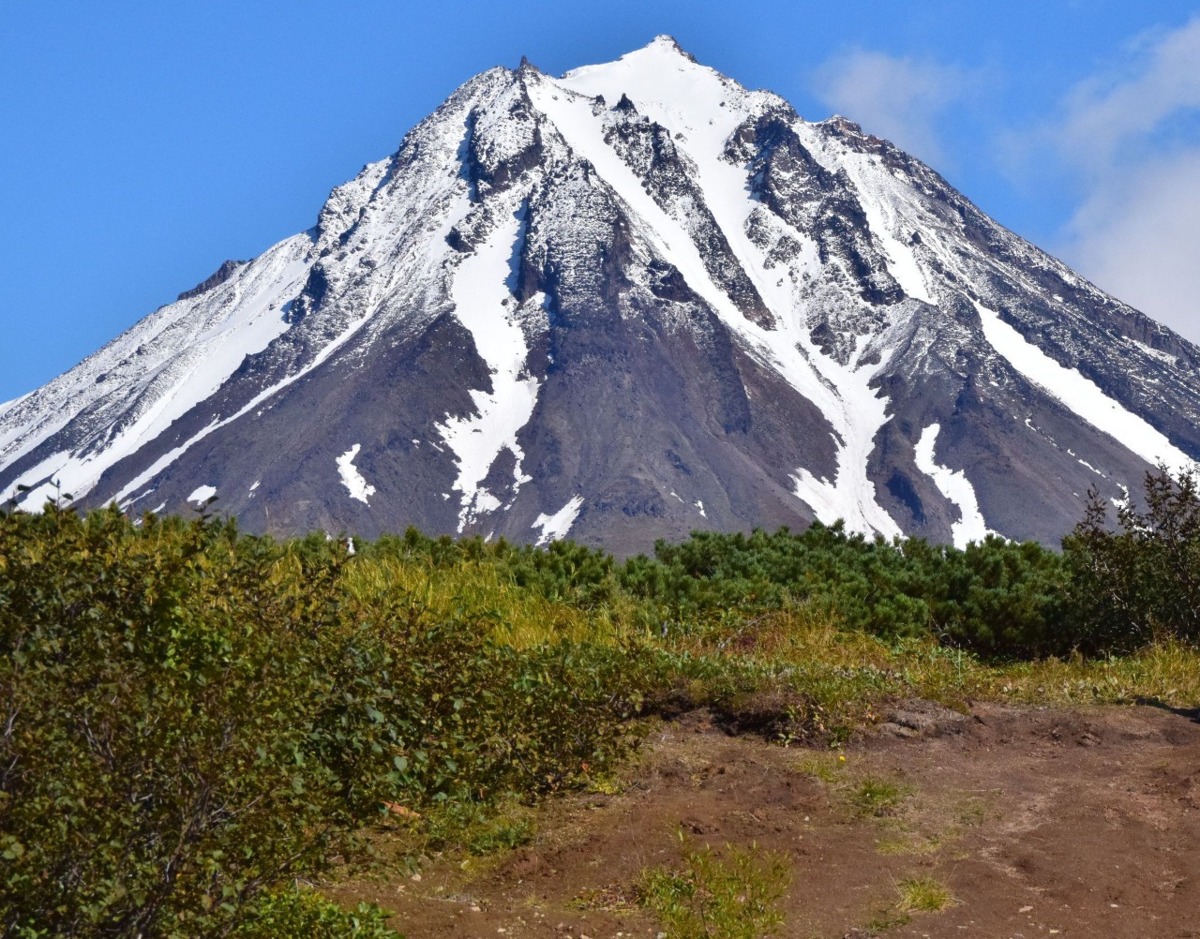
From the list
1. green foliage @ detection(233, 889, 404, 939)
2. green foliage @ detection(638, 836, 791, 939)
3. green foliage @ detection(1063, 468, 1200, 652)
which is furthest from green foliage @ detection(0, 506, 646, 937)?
green foliage @ detection(1063, 468, 1200, 652)

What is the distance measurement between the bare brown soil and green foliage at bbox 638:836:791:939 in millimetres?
105

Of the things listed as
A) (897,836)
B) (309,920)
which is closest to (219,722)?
(309,920)

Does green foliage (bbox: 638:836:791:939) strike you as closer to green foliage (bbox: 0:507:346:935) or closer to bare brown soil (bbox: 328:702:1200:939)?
bare brown soil (bbox: 328:702:1200:939)

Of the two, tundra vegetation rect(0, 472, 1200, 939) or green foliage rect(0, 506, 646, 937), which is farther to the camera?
tundra vegetation rect(0, 472, 1200, 939)

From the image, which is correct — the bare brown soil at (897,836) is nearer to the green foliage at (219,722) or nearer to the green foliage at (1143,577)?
the green foliage at (219,722)

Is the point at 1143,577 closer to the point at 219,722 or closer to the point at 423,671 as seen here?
the point at 423,671

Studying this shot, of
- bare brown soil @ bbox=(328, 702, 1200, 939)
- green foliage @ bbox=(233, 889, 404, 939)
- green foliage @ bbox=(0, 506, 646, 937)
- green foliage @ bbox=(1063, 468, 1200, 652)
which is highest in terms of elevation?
green foliage @ bbox=(0, 506, 646, 937)

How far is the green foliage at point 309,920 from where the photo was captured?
509 cm

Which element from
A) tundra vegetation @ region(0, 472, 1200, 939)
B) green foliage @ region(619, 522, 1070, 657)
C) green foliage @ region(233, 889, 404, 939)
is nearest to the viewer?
tundra vegetation @ region(0, 472, 1200, 939)

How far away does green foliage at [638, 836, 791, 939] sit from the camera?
6.08m

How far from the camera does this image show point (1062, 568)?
52.7 feet

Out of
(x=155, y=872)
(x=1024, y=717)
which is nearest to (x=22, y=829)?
(x=155, y=872)

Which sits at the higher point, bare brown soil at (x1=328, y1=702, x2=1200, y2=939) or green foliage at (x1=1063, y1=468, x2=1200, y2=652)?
bare brown soil at (x1=328, y1=702, x2=1200, y2=939)

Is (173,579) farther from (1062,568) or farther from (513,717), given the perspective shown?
(1062,568)
